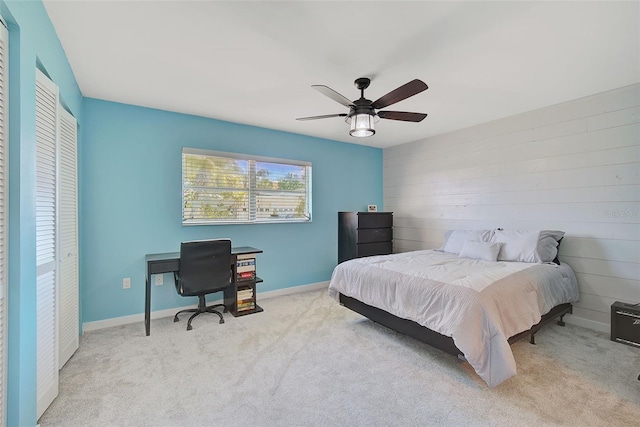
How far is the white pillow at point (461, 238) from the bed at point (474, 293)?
14mm

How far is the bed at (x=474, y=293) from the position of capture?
77.0 inches

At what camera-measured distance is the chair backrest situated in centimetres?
295

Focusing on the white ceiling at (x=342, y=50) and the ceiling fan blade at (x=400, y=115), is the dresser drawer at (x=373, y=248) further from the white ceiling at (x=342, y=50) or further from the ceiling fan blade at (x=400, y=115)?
the ceiling fan blade at (x=400, y=115)

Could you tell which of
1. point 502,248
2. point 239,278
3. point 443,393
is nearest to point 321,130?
point 239,278

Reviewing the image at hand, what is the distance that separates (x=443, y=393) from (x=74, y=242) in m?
3.22

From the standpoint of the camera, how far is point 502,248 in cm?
331

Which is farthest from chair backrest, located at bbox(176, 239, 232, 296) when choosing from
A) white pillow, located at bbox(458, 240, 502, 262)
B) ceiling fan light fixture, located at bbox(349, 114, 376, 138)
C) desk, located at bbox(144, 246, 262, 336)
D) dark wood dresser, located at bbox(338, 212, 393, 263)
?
white pillow, located at bbox(458, 240, 502, 262)

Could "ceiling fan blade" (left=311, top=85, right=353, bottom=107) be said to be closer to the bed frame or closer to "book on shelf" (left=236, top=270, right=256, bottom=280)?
the bed frame

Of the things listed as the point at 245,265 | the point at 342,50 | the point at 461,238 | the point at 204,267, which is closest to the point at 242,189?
the point at 245,265

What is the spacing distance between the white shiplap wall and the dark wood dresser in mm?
808

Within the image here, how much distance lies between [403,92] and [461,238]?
2399 millimetres

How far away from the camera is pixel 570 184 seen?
10.4ft

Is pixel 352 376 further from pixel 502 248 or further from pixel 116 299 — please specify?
pixel 116 299

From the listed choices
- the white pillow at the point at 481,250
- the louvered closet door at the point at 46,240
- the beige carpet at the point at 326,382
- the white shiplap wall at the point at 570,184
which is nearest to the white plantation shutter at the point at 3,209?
the louvered closet door at the point at 46,240
